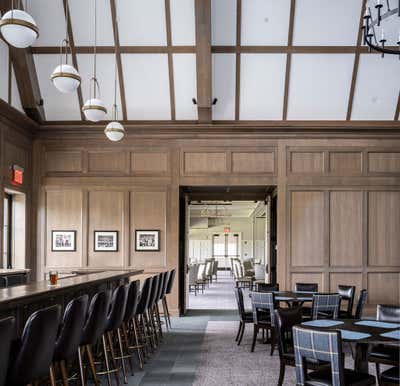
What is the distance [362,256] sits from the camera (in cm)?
966

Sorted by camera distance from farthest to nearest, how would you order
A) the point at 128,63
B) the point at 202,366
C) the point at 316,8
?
the point at 128,63
the point at 316,8
the point at 202,366

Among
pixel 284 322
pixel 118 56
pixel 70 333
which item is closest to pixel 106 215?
pixel 118 56

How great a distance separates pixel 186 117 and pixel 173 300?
11.2 feet

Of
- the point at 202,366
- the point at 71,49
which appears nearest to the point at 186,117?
the point at 71,49

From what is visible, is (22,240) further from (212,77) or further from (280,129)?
(280,129)

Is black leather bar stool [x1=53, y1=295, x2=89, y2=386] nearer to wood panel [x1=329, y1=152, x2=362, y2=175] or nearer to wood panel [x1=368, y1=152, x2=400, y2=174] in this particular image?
wood panel [x1=329, y1=152, x2=362, y2=175]

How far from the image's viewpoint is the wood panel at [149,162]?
9.89 metres

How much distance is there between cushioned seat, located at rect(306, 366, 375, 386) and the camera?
3.67 metres

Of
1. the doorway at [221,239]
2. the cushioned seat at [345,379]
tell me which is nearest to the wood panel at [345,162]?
the doorway at [221,239]

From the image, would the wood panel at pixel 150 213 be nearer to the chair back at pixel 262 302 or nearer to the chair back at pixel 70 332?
the chair back at pixel 262 302

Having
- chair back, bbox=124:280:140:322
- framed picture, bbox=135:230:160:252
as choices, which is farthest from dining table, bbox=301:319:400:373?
framed picture, bbox=135:230:160:252

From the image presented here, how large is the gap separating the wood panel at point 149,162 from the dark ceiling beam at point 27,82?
189cm

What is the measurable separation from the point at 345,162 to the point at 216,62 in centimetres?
304

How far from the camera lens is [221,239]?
94.5 feet
